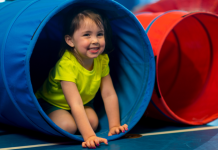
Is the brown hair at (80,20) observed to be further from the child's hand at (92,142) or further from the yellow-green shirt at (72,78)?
the child's hand at (92,142)

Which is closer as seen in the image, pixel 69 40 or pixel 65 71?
pixel 65 71

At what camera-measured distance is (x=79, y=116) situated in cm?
146

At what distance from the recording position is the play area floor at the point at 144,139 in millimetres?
1394

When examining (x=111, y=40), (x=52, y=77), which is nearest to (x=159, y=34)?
(x=111, y=40)

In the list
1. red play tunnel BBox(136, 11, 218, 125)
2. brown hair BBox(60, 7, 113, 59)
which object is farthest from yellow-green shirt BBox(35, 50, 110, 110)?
red play tunnel BBox(136, 11, 218, 125)

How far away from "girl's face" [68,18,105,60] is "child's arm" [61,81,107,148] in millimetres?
192

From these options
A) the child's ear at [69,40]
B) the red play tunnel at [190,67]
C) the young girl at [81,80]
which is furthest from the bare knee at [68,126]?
the red play tunnel at [190,67]

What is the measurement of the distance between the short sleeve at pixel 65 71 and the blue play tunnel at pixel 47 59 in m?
0.19

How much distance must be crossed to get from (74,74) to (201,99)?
1019mm

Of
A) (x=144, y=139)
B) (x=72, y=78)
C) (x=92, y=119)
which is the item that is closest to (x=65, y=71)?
(x=72, y=78)

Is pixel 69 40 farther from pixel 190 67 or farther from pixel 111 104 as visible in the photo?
pixel 190 67

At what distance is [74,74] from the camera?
1.54 meters

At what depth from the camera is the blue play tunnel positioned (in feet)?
4.23

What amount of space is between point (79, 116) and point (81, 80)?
23cm
